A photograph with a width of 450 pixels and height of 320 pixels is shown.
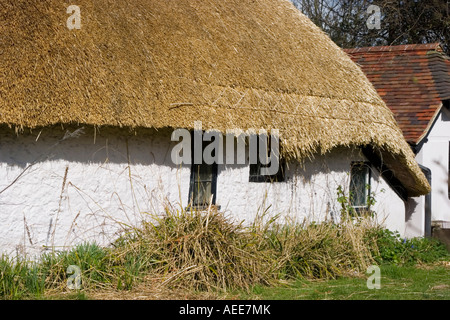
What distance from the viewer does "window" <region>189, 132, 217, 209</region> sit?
9422mm

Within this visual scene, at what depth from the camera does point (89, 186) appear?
26.9 feet

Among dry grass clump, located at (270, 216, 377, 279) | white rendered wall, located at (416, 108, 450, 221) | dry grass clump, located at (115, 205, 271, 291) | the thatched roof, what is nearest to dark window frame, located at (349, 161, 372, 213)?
the thatched roof

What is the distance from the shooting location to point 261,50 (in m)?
10.9

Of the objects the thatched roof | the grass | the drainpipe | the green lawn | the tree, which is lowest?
the green lawn

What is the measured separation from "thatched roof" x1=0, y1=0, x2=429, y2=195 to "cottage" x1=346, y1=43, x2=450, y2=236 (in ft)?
3.49

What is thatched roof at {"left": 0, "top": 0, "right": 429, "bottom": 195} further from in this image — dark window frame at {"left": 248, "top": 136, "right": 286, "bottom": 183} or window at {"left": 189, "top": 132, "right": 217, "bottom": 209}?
window at {"left": 189, "top": 132, "right": 217, "bottom": 209}

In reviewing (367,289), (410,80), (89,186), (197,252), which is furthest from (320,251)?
(410,80)

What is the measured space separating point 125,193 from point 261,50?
153 inches

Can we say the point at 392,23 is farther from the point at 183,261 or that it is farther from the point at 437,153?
the point at 183,261

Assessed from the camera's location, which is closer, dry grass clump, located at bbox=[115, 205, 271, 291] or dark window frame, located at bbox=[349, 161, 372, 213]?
dry grass clump, located at bbox=[115, 205, 271, 291]

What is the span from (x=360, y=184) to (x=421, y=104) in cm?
297

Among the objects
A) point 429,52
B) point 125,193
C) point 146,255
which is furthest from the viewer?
point 429,52

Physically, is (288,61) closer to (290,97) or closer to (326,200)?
(290,97)
